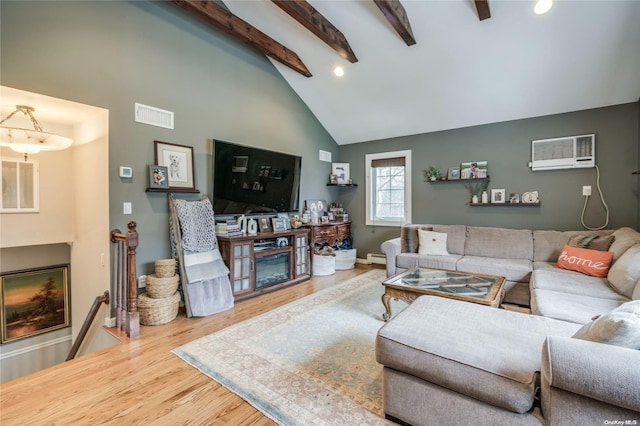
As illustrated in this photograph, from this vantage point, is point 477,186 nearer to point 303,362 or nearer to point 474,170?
point 474,170

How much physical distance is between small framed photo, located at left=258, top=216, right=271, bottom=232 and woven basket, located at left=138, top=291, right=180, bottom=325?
59.8 inches

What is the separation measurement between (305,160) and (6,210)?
3.89 metres

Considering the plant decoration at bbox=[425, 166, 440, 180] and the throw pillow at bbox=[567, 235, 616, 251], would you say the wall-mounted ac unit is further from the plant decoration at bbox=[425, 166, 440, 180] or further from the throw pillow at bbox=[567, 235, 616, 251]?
the plant decoration at bbox=[425, 166, 440, 180]

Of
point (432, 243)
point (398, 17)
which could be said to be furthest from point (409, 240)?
point (398, 17)

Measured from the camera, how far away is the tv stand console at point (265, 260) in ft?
11.4

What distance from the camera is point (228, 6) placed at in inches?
140

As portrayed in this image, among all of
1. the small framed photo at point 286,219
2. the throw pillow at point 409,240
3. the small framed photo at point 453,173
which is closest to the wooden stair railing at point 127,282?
the small framed photo at point 286,219

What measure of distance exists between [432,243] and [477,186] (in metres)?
1.28

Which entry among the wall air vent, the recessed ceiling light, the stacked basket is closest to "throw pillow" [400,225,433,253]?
the recessed ceiling light

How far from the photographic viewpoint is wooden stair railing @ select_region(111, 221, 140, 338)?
2.58 meters

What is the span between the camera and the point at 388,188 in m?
5.41

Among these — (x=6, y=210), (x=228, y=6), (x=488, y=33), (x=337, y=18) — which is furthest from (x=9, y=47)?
(x=488, y=33)

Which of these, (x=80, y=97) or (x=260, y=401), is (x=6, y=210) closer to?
(x=80, y=97)

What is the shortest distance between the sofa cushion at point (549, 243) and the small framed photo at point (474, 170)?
1133 millimetres
